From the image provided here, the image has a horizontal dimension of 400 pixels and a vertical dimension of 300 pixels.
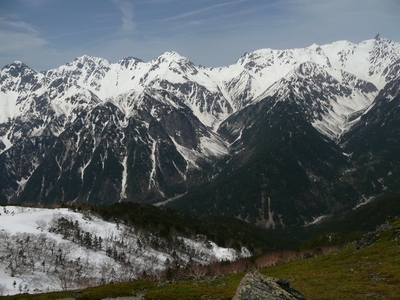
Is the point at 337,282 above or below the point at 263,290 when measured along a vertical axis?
below

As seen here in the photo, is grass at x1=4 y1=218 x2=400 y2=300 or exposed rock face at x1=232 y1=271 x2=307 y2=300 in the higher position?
exposed rock face at x1=232 y1=271 x2=307 y2=300

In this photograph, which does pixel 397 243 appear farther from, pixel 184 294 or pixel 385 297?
pixel 184 294

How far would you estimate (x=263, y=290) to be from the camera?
39.8 metres

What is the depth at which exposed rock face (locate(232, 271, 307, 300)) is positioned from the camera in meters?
39.0

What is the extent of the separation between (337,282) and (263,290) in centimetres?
4497

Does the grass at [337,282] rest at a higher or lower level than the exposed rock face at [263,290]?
lower

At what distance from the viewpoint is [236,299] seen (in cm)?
3962

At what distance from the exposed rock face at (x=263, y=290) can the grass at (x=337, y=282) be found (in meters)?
30.0

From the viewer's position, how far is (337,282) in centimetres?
7688

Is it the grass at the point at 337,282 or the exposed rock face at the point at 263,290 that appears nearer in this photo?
the exposed rock face at the point at 263,290

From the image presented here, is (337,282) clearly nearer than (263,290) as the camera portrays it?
No

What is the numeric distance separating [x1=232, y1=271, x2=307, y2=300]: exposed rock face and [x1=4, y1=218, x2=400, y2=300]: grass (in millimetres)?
29962

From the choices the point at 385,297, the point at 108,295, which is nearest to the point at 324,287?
the point at 385,297

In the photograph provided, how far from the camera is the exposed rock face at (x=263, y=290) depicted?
3897 centimetres
